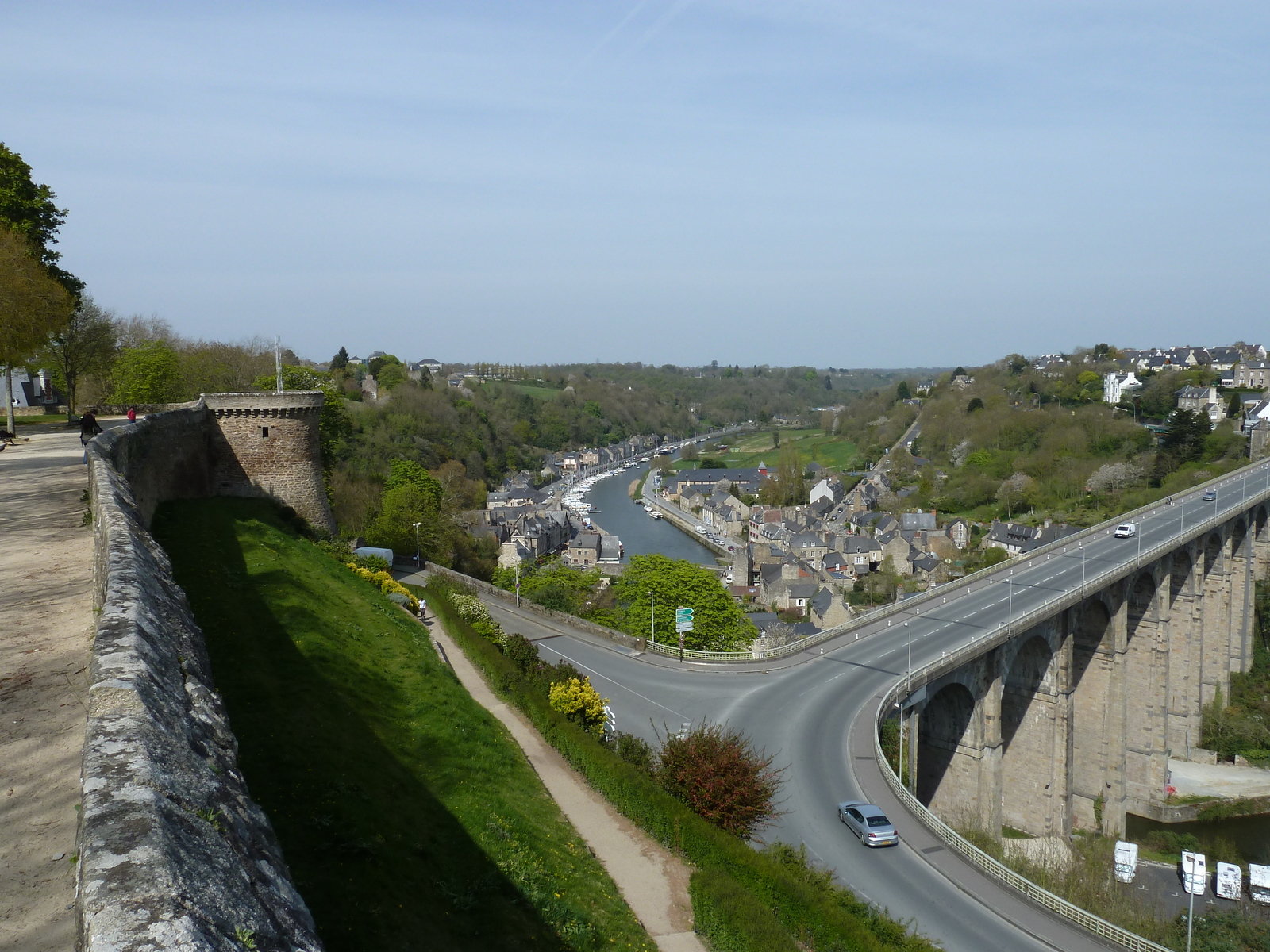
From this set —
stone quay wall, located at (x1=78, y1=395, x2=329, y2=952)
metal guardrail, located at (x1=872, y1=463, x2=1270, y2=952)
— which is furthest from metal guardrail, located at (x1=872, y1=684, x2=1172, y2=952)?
stone quay wall, located at (x1=78, y1=395, x2=329, y2=952)

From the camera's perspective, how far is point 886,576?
204ft

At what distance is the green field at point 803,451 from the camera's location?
12531 cm

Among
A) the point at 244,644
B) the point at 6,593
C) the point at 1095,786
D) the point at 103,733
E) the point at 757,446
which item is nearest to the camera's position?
the point at 103,733

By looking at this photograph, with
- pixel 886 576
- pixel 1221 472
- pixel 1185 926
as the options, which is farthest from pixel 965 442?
pixel 1185 926

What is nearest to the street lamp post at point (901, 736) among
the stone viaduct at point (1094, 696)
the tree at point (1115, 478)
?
the stone viaduct at point (1094, 696)

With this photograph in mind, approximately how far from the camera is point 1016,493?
77.5m

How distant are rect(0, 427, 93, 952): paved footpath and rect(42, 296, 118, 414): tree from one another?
2254 cm

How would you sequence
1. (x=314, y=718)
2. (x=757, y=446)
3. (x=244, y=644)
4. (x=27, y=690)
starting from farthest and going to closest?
(x=757, y=446) < (x=244, y=644) < (x=314, y=718) < (x=27, y=690)

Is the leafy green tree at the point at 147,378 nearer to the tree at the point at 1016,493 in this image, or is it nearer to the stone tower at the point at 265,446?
the stone tower at the point at 265,446

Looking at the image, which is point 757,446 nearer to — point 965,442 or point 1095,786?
point 965,442

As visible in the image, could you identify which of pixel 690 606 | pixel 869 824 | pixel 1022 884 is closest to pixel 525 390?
pixel 690 606

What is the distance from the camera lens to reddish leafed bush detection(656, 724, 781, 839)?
13953 millimetres

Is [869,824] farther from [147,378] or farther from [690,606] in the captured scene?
[147,378]

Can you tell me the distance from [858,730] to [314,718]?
43.7 feet
